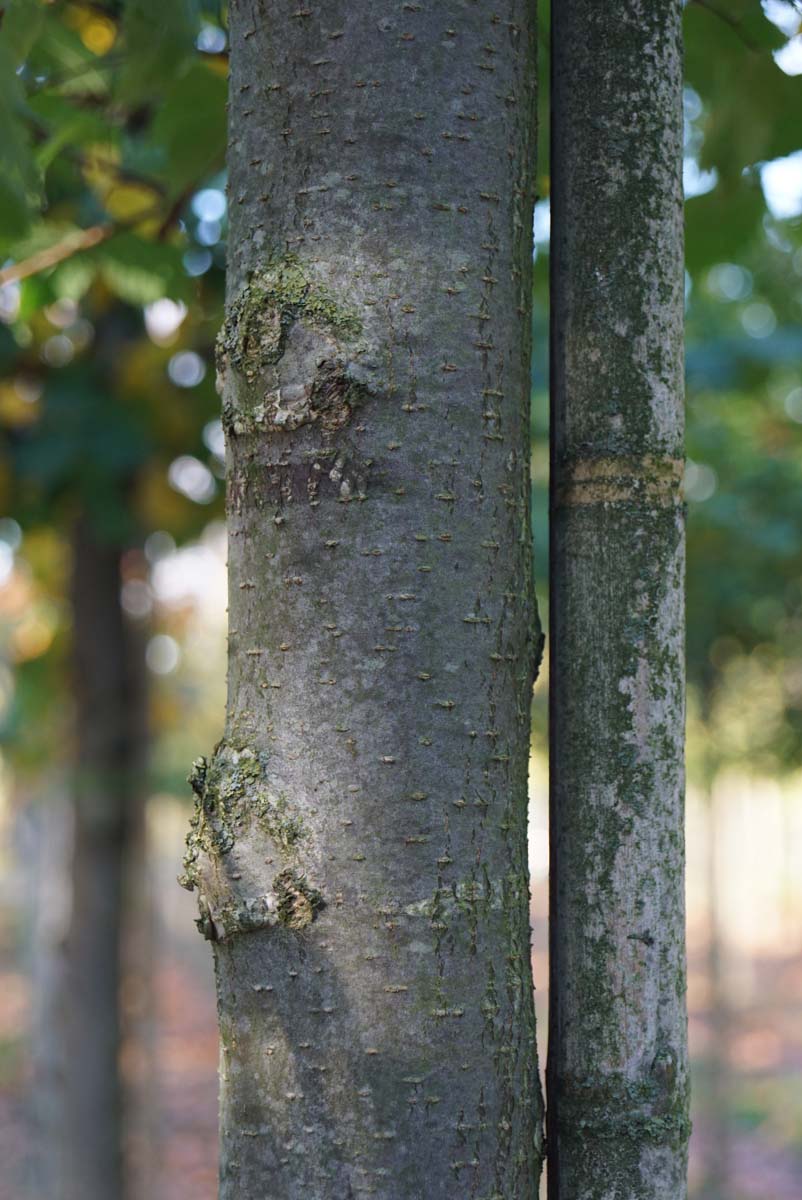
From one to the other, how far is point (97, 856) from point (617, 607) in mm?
3853

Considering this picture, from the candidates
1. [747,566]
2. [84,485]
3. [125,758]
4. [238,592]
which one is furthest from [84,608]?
[238,592]

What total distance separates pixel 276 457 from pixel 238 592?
0.38ft

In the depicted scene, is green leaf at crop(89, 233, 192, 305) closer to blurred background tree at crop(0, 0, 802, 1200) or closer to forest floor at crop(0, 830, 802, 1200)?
blurred background tree at crop(0, 0, 802, 1200)

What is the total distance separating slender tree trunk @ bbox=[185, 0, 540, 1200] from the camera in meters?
0.87

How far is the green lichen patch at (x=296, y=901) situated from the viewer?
884 mm

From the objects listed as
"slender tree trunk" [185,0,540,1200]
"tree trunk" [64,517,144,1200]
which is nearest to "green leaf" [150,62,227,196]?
"slender tree trunk" [185,0,540,1200]

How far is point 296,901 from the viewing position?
2.91ft

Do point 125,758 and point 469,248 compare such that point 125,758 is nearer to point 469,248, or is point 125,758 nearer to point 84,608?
point 84,608

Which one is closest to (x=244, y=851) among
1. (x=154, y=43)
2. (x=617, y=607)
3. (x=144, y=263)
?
(x=617, y=607)

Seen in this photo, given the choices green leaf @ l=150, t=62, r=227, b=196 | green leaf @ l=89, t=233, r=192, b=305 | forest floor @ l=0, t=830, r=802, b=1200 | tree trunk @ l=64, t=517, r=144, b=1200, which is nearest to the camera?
green leaf @ l=150, t=62, r=227, b=196

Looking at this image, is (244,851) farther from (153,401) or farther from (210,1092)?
(210,1092)

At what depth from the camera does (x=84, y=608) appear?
4.51 meters

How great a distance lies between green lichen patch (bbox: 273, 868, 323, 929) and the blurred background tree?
76cm

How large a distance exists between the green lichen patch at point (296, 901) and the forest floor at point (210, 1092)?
15.9 feet
